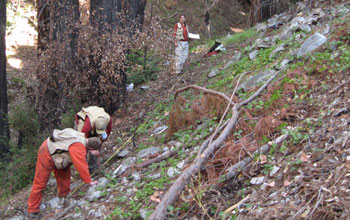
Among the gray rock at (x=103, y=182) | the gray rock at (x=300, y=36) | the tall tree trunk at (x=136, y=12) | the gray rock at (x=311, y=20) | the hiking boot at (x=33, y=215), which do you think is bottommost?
the hiking boot at (x=33, y=215)

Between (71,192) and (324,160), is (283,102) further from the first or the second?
(71,192)

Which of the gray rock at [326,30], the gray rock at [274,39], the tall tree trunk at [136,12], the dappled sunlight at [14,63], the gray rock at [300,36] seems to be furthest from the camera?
the dappled sunlight at [14,63]

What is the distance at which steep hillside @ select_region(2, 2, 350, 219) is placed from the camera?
3.50 metres

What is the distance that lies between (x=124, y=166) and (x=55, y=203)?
42.8 inches

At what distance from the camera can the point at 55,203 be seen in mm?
5414

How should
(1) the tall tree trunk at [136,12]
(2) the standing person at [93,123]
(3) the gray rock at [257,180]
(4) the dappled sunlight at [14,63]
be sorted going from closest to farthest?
(3) the gray rock at [257,180] < (2) the standing person at [93,123] < (1) the tall tree trunk at [136,12] < (4) the dappled sunlight at [14,63]

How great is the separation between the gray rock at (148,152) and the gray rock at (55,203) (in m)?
1.32

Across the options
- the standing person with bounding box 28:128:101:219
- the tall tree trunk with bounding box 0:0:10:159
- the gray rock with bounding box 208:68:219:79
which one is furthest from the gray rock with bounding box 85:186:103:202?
the gray rock with bounding box 208:68:219:79

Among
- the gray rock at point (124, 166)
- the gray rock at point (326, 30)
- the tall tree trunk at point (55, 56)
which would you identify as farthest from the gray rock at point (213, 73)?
the gray rock at point (124, 166)

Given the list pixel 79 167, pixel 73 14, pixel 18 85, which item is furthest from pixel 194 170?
pixel 18 85

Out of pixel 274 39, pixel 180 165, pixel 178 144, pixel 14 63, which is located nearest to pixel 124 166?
pixel 178 144

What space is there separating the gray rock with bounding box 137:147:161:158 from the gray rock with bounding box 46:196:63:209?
132 centimetres

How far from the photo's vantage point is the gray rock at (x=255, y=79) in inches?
251

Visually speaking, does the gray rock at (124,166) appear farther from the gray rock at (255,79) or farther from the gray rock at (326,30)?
the gray rock at (326,30)
